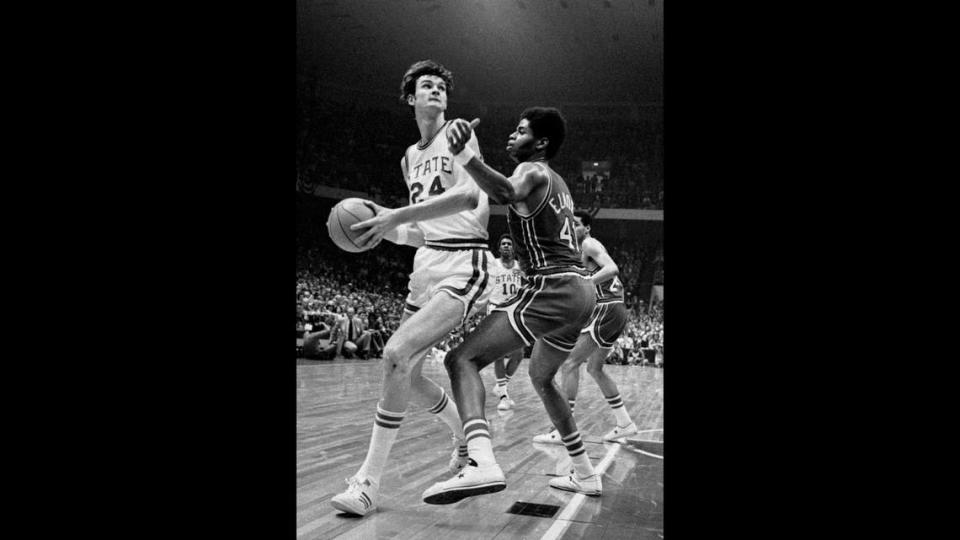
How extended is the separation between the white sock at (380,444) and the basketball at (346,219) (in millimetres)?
786

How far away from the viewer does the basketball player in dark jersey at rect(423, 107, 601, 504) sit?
10.1ft

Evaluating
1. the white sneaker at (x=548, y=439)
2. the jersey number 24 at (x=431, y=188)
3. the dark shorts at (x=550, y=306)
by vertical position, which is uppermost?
the jersey number 24 at (x=431, y=188)

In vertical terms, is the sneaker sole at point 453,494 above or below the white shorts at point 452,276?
below

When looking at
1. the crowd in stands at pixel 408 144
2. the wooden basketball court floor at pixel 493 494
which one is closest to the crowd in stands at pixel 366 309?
the crowd in stands at pixel 408 144

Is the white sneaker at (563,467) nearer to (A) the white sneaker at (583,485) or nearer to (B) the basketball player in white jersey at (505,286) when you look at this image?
(A) the white sneaker at (583,485)

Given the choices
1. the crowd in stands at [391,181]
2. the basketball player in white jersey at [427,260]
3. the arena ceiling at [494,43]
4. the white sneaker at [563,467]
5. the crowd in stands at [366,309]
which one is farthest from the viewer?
the crowd in stands at [391,181]

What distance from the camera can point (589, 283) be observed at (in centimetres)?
363

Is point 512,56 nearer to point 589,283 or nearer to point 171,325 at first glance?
point 589,283

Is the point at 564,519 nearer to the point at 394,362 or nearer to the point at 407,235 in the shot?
the point at 394,362

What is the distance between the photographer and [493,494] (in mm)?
3748

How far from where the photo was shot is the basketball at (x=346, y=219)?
321 centimetres
